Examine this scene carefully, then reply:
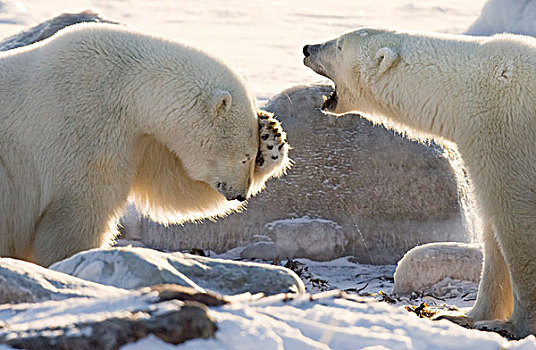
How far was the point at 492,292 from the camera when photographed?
4453mm

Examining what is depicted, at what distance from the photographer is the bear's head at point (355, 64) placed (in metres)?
4.70

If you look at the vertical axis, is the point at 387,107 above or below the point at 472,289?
above

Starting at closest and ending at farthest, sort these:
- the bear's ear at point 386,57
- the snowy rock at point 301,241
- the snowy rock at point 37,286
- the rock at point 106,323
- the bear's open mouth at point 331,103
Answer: the rock at point 106,323
the snowy rock at point 37,286
the bear's ear at point 386,57
the bear's open mouth at point 331,103
the snowy rock at point 301,241

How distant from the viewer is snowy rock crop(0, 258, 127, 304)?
7.25ft

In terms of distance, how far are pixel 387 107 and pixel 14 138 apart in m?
2.10

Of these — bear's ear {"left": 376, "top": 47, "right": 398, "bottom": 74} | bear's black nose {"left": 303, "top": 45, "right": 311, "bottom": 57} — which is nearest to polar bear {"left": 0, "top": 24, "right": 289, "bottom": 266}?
bear's ear {"left": 376, "top": 47, "right": 398, "bottom": 74}

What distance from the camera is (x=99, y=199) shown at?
3947 mm

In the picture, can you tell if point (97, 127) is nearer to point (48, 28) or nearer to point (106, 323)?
point (106, 323)

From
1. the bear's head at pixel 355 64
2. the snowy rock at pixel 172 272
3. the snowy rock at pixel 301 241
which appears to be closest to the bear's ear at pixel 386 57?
the bear's head at pixel 355 64

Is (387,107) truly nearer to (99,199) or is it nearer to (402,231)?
(99,199)

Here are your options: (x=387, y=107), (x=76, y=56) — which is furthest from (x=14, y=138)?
(x=387, y=107)

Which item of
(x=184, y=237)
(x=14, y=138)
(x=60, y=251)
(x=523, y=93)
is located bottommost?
(x=184, y=237)

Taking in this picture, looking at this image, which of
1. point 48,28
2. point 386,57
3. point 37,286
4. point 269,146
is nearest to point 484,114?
point 386,57

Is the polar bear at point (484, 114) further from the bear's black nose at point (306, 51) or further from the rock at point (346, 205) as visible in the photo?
the rock at point (346, 205)
